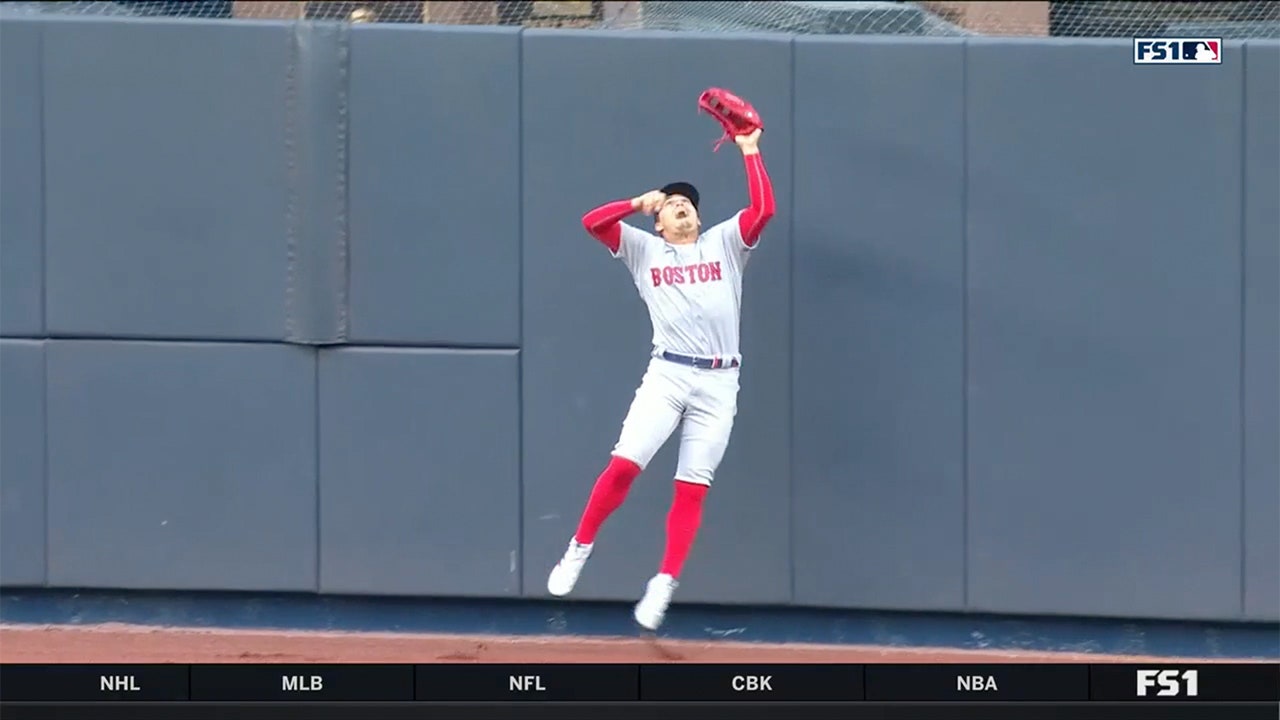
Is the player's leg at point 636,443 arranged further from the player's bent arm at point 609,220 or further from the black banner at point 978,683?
the black banner at point 978,683

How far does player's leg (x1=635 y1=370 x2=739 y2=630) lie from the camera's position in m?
6.16

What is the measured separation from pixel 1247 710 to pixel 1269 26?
9.12 feet

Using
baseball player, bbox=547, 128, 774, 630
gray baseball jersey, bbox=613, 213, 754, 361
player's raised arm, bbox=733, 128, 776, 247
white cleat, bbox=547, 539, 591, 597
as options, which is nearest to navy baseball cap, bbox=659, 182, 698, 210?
baseball player, bbox=547, 128, 774, 630

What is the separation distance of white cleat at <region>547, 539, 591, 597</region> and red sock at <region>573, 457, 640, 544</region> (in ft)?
0.10

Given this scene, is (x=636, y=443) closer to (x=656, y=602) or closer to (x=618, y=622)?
(x=656, y=602)

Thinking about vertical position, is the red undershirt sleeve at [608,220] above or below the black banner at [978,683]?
above

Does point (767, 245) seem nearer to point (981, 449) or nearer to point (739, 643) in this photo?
point (981, 449)

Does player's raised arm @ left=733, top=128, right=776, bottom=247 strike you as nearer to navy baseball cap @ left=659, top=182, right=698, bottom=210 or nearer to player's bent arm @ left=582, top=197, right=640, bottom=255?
navy baseball cap @ left=659, top=182, right=698, bottom=210

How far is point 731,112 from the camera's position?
597 centimetres

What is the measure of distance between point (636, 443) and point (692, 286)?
0.60 meters

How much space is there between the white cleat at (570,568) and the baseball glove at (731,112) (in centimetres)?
160

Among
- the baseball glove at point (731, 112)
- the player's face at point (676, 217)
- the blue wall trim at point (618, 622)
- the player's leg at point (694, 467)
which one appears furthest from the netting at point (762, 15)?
the blue wall trim at point (618, 622)

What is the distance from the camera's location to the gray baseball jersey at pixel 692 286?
6.12 m

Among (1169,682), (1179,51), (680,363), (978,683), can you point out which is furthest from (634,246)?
(1169,682)
